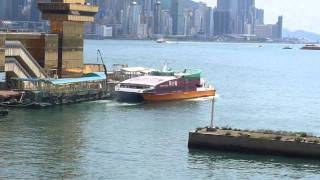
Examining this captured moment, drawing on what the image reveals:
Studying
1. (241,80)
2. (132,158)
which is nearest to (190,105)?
(132,158)

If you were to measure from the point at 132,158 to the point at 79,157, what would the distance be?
323 centimetres

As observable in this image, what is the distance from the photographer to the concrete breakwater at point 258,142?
1852 inches

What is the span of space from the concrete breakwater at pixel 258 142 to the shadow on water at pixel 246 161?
392 mm

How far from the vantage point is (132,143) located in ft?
171

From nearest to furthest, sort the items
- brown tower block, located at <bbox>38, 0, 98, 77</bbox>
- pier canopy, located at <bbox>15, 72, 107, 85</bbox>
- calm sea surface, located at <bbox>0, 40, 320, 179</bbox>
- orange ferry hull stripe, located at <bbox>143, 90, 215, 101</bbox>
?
1. calm sea surface, located at <bbox>0, 40, 320, 179</bbox>
2. pier canopy, located at <bbox>15, 72, 107, 85</bbox>
3. orange ferry hull stripe, located at <bbox>143, 90, 215, 101</bbox>
4. brown tower block, located at <bbox>38, 0, 98, 77</bbox>

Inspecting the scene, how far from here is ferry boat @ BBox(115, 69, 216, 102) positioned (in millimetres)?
80812

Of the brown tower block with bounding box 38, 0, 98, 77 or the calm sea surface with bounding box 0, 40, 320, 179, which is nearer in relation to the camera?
the calm sea surface with bounding box 0, 40, 320, 179

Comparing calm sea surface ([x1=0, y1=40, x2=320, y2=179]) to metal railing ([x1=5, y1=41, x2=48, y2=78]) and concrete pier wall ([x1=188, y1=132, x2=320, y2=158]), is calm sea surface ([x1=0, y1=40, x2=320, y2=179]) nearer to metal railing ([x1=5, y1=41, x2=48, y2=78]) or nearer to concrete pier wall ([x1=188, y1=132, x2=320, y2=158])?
concrete pier wall ([x1=188, y1=132, x2=320, y2=158])

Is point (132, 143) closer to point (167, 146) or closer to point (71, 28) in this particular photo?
point (167, 146)

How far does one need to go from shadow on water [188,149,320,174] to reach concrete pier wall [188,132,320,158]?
358mm

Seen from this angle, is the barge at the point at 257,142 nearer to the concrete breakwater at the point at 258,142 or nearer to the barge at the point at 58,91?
the concrete breakwater at the point at 258,142

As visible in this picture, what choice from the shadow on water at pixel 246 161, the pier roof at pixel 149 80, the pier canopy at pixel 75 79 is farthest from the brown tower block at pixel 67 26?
the shadow on water at pixel 246 161

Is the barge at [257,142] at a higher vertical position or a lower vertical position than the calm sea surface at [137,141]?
higher

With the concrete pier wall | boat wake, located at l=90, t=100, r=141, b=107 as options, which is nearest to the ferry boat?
boat wake, located at l=90, t=100, r=141, b=107
